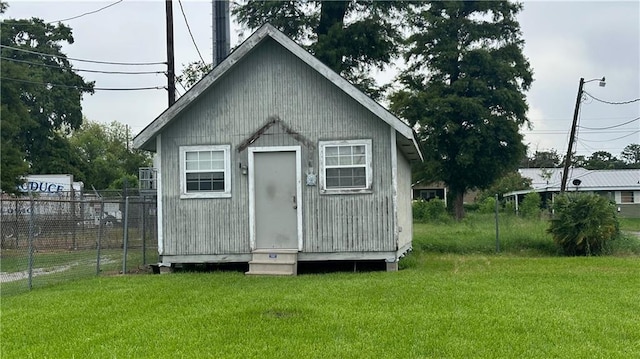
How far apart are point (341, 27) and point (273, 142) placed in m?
12.4

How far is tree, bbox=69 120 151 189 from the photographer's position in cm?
6054

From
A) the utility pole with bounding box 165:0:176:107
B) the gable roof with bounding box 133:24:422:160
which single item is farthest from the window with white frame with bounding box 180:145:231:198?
the utility pole with bounding box 165:0:176:107

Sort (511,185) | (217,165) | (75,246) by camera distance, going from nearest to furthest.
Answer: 1. (217,165)
2. (75,246)
3. (511,185)

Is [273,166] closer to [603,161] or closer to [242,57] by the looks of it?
[242,57]

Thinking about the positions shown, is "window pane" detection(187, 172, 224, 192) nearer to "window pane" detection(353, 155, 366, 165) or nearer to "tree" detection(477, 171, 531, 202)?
"window pane" detection(353, 155, 366, 165)

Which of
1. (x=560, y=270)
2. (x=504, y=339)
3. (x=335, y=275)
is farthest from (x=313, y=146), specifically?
(x=504, y=339)

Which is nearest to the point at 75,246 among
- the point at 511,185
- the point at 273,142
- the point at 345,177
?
the point at 273,142

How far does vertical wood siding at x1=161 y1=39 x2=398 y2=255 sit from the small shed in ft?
0.06

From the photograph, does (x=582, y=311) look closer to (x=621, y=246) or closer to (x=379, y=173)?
(x=379, y=173)

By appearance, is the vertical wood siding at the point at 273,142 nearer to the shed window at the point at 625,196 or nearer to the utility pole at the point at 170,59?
the utility pole at the point at 170,59

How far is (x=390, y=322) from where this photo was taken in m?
6.51

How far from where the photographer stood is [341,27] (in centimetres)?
2280

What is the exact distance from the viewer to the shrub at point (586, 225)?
14812 millimetres

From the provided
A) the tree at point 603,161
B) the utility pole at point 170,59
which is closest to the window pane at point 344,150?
the utility pole at point 170,59
